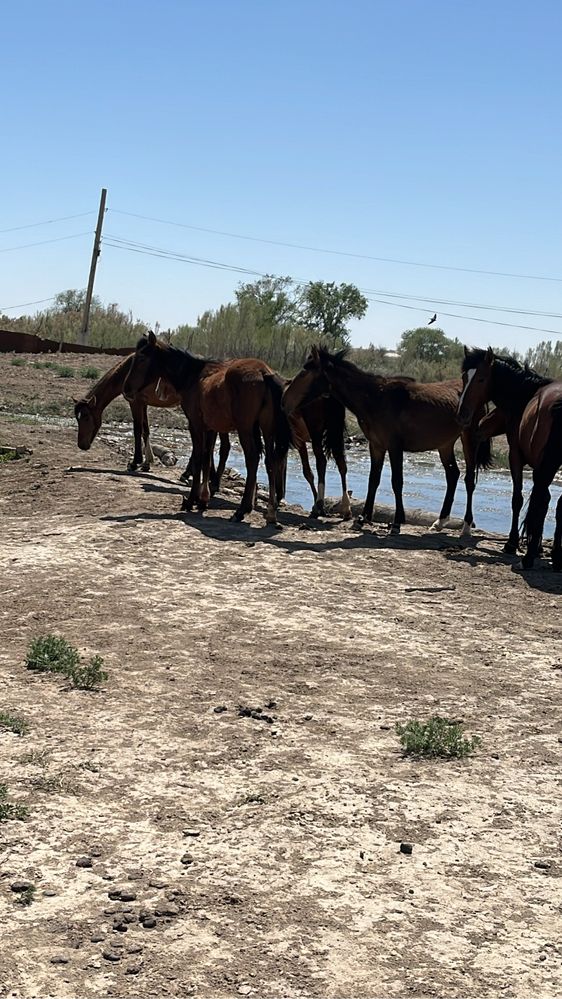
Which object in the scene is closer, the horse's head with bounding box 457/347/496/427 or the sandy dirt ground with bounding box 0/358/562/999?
the sandy dirt ground with bounding box 0/358/562/999

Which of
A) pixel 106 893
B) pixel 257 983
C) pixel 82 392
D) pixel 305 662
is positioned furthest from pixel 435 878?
pixel 82 392

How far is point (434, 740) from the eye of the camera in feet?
18.8

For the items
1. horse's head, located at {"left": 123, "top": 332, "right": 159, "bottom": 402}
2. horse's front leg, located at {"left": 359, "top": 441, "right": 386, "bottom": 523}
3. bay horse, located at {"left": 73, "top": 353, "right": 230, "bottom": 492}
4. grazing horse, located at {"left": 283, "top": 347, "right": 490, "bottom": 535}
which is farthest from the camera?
bay horse, located at {"left": 73, "top": 353, "right": 230, "bottom": 492}

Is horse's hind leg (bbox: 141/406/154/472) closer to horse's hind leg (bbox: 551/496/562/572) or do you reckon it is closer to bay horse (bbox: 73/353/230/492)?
bay horse (bbox: 73/353/230/492)

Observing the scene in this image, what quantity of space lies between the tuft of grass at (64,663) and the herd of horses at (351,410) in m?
5.54

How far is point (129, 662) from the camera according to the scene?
7.09 metres

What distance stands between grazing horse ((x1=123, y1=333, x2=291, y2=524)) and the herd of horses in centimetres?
1

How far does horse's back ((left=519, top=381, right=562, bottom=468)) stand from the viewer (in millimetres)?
10805

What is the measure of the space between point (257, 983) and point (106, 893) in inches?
31.9

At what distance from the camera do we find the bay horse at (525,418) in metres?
10.8

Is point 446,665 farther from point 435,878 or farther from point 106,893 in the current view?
point 106,893

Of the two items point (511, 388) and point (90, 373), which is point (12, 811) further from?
point (90, 373)

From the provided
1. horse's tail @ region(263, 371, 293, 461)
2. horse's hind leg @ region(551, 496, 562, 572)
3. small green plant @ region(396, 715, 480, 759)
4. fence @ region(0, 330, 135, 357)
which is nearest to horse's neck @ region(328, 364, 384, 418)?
horse's tail @ region(263, 371, 293, 461)

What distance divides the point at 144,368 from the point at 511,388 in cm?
489
